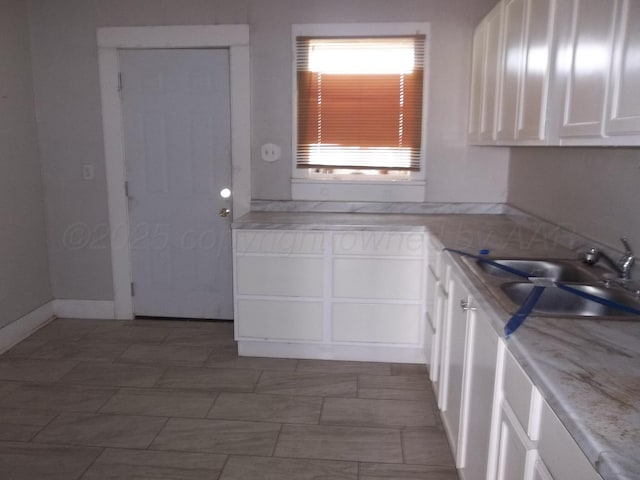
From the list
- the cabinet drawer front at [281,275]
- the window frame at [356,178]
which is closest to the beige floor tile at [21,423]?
the cabinet drawer front at [281,275]

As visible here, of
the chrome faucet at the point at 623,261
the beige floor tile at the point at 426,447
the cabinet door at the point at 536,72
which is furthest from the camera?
the beige floor tile at the point at 426,447

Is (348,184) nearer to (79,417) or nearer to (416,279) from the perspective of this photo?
(416,279)

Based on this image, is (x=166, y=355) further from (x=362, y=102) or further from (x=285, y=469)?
(x=362, y=102)

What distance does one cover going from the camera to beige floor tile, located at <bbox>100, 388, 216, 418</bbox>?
9.06 feet

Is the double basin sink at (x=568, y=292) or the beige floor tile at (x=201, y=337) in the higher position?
the double basin sink at (x=568, y=292)

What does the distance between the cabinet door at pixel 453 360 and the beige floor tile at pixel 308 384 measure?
0.67m

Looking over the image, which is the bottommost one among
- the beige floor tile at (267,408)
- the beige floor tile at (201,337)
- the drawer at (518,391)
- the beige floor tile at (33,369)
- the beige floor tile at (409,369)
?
the beige floor tile at (267,408)

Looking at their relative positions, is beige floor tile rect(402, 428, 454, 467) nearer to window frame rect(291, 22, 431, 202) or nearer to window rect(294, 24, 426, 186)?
window frame rect(291, 22, 431, 202)

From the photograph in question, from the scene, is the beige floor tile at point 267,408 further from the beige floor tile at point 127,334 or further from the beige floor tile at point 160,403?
the beige floor tile at point 127,334

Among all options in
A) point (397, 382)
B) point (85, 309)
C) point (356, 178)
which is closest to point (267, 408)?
point (397, 382)

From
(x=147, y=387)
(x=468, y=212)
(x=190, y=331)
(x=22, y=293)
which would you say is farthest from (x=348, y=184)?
(x=22, y=293)

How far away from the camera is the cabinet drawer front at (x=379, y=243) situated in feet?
10.6

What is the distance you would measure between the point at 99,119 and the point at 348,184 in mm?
1921

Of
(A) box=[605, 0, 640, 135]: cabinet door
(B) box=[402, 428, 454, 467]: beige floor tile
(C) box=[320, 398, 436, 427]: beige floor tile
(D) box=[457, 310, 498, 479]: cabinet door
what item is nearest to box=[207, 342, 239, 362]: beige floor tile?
(C) box=[320, 398, 436, 427]: beige floor tile
